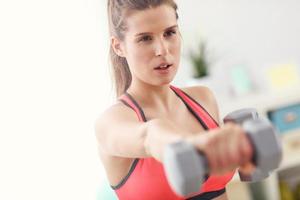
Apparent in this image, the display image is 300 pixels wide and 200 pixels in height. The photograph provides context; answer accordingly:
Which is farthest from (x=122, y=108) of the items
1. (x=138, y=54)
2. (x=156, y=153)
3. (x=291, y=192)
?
(x=291, y=192)

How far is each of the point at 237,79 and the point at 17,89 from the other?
108cm

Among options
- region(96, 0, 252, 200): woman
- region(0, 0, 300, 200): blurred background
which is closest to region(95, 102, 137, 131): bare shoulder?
region(96, 0, 252, 200): woman

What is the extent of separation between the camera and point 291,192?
250cm

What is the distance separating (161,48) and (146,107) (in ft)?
0.60

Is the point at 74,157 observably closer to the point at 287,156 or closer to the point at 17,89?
the point at 17,89

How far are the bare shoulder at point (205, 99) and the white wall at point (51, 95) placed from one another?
0.85m

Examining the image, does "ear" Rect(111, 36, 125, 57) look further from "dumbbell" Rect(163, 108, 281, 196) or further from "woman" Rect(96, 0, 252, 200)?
"dumbbell" Rect(163, 108, 281, 196)

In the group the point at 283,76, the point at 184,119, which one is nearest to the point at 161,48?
the point at 184,119

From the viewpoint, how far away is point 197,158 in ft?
1.58

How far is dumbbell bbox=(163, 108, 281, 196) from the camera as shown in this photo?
0.48 m

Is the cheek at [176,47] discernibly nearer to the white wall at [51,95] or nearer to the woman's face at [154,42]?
the woman's face at [154,42]

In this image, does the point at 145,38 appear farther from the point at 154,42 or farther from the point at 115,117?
the point at 115,117

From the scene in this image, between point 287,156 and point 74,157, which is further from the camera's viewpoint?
point 287,156

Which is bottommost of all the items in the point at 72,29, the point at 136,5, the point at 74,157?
the point at 74,157
